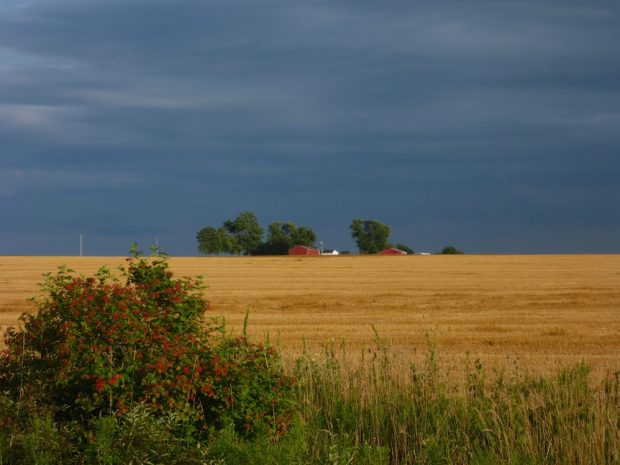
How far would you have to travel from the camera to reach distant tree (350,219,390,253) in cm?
13238

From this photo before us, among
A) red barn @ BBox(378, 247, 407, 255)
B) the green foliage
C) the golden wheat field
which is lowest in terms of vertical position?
the golden wheat field

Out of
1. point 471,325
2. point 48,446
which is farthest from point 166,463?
point 471,325

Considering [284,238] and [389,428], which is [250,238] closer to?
[284,238]

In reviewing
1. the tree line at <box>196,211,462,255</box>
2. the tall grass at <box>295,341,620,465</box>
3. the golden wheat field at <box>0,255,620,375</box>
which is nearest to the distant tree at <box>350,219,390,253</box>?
the tree line at <box>196,211,462,255</box>

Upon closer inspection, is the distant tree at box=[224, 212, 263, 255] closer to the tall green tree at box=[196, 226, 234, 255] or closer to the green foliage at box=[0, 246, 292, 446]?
the tall green tree at box=[196, 226, 234, 255]

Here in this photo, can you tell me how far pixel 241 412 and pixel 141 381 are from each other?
1114mm

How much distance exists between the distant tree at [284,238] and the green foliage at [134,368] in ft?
388

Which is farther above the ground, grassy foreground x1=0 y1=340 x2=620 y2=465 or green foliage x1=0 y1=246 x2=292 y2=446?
green foliage x1=0 y1=246 x2=292 y2=446

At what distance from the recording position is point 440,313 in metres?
A: 27.0

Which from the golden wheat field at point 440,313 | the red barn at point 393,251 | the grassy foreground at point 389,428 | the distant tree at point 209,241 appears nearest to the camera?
the grassy foreground at point 389,428

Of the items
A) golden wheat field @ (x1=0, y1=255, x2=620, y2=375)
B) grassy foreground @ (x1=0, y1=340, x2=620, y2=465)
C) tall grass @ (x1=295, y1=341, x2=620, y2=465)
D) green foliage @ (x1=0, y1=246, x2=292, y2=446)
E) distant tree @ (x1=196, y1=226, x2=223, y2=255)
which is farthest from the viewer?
distant tree @ (x1=196, y1=226, x2=223, y2=255)

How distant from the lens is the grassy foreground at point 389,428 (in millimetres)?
7590

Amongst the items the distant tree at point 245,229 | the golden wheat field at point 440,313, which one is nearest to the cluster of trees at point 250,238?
the distant tree at point 245,229

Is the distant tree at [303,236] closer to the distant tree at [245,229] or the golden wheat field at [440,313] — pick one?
the distant tree at [245,229]
